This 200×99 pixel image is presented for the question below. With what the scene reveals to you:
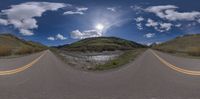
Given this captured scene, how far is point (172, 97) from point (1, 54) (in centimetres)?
3673

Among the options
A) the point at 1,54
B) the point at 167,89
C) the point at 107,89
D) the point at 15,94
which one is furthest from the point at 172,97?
the point at 1,54

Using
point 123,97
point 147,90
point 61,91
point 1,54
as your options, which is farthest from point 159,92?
point 1,54

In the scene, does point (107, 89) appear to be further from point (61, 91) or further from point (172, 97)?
point (172, 97)

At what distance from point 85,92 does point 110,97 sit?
4.07 feet

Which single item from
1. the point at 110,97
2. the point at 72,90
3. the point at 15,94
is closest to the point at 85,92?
the point at 72,90

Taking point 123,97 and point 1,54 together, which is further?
point 1,54

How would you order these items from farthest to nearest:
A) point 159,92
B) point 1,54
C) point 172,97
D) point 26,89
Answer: point 1,54
point 26,89
point 159,92
point 172,97

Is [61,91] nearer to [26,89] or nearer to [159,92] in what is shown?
[26,89]

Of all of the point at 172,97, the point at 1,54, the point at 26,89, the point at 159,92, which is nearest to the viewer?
the point at 172,97

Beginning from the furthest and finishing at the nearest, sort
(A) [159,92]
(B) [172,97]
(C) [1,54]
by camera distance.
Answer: (C) [1,54]
(A) [159,92]
(B) [172,97]

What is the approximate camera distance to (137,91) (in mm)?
10164

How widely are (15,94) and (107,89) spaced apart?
2763 millimetres

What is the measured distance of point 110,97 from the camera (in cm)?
902

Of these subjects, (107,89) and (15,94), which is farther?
(107,89)
